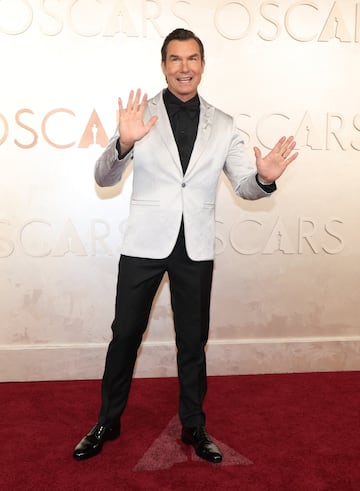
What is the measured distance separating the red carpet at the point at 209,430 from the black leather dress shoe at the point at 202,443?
0.03 metres

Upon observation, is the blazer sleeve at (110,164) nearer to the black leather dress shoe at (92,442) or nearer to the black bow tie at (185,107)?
the black bow tie at (185,107)

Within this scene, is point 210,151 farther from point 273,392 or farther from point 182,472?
point 273,392

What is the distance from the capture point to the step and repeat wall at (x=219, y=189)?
317 cm

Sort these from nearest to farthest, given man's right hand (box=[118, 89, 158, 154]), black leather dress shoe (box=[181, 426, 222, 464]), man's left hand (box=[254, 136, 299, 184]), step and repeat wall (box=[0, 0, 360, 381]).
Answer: man's right hand (box=[118, 89, 158, 154]) → man's left hand (box=[254, 136, 299, 184]) → black leather dress shoe (box=[181, 426, 222, 464]) → step and repeat wall (box=[0, 0, 360, 381])

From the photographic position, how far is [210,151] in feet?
7.60

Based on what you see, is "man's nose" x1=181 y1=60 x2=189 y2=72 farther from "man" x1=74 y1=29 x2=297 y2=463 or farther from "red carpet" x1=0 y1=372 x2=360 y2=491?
"red carpet" x1=0 y1=372 x2=360 y2=491

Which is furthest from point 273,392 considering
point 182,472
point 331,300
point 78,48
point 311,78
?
point 78,48

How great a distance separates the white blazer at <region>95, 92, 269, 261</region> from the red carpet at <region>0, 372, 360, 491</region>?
872 mm

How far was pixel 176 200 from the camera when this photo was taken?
229 centimetres

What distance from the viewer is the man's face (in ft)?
7.38

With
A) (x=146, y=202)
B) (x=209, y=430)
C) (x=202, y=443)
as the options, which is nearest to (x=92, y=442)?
(x=202, y=443)

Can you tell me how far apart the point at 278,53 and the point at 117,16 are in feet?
3.15

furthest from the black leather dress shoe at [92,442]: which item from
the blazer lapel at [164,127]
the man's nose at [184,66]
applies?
the man's nose at [184,66]

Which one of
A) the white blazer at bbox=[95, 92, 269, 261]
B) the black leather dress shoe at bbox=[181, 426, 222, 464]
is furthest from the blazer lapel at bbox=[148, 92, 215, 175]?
the black leather dress shoe at bbox=[181, 426, 222, 464]
